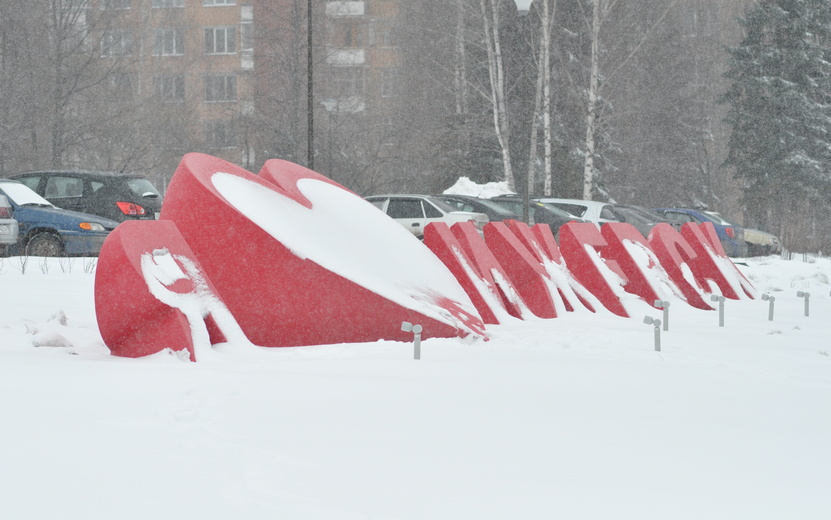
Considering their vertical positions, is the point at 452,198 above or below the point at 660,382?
above

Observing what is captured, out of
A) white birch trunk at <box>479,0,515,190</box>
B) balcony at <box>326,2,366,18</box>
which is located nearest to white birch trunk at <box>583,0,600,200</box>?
white birch trunk at <box>479,0,515,190</box>

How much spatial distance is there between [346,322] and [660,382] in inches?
91.2

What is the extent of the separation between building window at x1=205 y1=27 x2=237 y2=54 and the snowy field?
44.4 m

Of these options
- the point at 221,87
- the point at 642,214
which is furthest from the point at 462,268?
the point at 221,87

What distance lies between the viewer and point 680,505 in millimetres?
3605

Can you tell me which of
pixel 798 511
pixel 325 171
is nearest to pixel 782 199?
pixel 325 171

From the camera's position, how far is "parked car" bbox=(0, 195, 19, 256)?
13.7m

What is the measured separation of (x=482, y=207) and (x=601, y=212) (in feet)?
8.78

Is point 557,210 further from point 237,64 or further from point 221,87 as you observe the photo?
point 237,64

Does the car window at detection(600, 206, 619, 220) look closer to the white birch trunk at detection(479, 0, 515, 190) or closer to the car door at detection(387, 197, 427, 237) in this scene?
the car door at detection(387, 197, 427, 237)

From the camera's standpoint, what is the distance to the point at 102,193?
1656 cm

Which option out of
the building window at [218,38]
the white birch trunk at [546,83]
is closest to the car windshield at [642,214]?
the white birch trunk at [546,83]

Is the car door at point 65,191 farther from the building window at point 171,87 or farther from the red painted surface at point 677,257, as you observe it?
the building window at point 171,87

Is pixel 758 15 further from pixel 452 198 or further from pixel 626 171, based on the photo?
pixel 452 198
